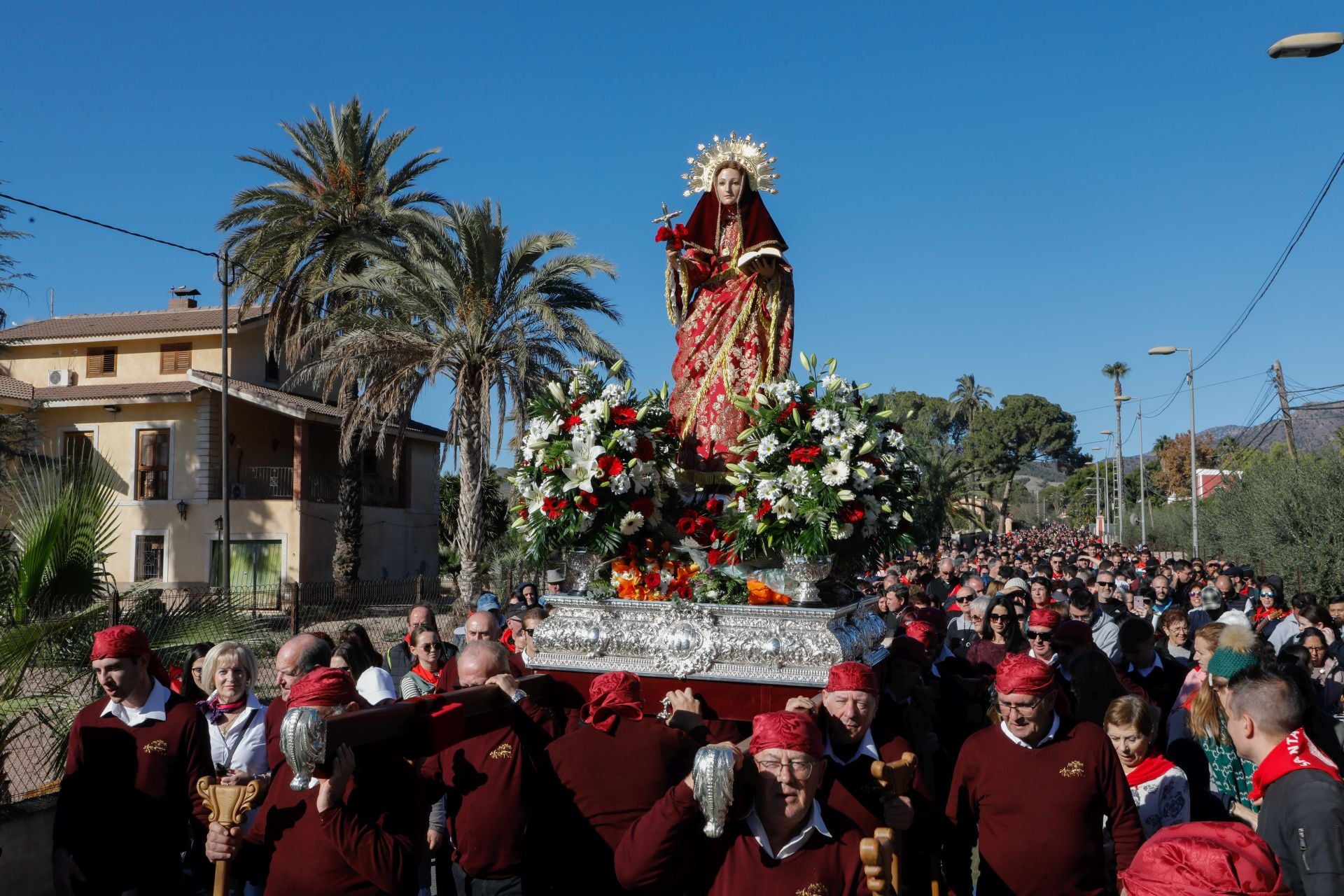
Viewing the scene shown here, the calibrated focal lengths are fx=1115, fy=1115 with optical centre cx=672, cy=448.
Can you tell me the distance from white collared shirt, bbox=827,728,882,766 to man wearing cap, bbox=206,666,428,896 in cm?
157

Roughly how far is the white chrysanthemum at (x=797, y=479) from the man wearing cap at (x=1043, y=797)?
1577 millimetres

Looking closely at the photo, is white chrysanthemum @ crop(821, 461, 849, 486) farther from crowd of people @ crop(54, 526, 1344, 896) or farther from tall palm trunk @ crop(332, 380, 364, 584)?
tall palm trunk @ crop(332, 380, 364, 584)

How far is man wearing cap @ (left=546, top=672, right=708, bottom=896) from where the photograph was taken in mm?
4191

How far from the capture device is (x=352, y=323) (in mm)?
21594

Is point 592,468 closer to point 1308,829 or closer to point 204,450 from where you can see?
point 1308,829

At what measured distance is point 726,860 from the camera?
3.36 meters

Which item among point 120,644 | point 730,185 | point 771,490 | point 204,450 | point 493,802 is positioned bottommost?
point 493,802

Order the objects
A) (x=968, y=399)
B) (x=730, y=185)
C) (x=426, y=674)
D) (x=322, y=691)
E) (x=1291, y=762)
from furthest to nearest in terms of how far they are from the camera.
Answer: (x=968, y=399)
(x=730, y=185)
(x=426, y=674)
(x=322, y=691)
(x=1291, y=762)

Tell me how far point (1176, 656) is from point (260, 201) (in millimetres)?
22126

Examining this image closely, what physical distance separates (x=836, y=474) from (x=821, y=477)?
0.27ft

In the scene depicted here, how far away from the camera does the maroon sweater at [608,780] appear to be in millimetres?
4191

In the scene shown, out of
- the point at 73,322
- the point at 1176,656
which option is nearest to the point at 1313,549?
the point at 1176,656

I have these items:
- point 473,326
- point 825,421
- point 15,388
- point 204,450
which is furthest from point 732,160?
point 15,388

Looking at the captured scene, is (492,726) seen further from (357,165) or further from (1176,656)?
(357,165)
